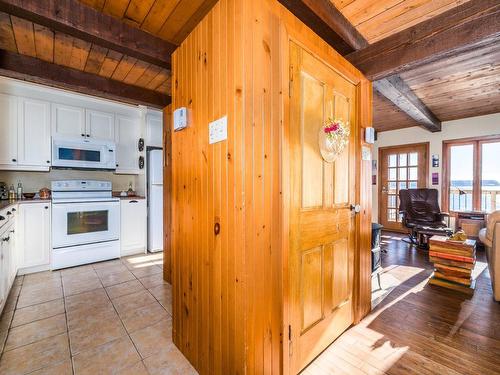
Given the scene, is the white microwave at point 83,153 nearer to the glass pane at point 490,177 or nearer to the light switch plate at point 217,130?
the light switch plate at point 217,130

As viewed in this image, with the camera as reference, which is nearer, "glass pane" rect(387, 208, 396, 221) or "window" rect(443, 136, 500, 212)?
"window" rect(443, 136, 500, 212)

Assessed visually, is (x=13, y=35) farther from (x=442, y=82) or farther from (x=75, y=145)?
(x=442, y=82)

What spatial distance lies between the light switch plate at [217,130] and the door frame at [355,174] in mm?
319

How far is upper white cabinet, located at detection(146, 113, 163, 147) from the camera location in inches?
154

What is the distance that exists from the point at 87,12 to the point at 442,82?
158 inches

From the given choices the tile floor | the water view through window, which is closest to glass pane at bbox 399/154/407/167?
the water view through window

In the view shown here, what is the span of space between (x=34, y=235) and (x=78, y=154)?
1.21 metres

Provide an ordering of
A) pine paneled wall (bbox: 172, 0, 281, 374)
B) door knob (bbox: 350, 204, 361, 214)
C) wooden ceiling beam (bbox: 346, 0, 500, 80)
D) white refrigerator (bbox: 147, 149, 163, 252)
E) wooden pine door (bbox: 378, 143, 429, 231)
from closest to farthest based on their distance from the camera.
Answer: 1. pine paneled wall (bbox: 172, 0, 281, 374)
2. wooden ceiling beam (bbox: 346, 0, 500, 80)
3. door knob (bbox: 350, 204, 361, 214)
4. white refrigerator (bbox: 147, 149, 163, 252)
5. wooden pine door (bbox: 378, 143, 429, 231)

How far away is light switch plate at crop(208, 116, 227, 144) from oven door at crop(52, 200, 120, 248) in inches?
113

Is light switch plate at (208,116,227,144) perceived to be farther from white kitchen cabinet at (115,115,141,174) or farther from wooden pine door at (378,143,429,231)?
wooden pine door at (378,143,429,231)

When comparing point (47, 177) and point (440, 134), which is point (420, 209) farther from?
point (47, 177)

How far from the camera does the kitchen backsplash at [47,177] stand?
3295mm

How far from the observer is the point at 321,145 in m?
1.62

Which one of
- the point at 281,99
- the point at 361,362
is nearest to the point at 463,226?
the point at 361,362
